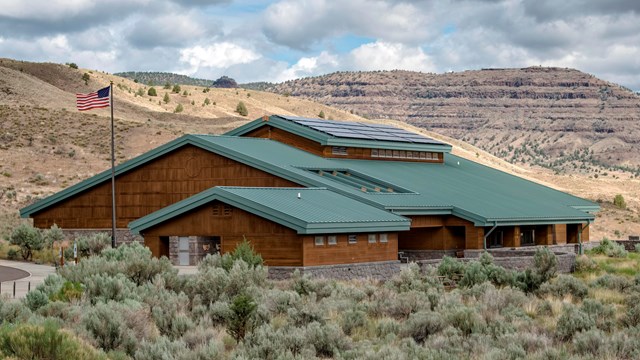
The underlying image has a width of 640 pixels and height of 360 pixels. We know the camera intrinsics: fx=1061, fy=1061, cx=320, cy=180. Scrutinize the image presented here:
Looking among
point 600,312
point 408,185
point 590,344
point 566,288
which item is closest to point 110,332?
point 590,344

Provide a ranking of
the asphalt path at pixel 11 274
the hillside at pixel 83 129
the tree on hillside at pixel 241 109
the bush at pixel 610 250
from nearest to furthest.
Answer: the asphalt path at pixel 11 274
the bush at pixel 610 250
the hillside at pixel 83 129
the tree on hillside at pixel 241 109

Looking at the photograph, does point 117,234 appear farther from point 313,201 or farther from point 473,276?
point 473,276

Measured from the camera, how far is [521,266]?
48156mm

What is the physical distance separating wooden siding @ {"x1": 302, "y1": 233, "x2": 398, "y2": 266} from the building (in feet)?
0.16

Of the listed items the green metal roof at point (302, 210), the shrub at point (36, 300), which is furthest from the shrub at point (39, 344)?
the green metal roof at point (302, 210)

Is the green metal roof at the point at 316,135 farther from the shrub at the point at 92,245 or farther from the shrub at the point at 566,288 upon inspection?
the shrub at the point at 566,288

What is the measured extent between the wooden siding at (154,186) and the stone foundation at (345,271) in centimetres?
725

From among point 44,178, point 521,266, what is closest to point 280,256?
point 521,266

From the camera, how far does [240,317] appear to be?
24844mm

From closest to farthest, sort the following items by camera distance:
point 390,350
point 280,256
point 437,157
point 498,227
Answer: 1. point 390,350
2. point 280,256
3. point 498,227
4. point 437,157

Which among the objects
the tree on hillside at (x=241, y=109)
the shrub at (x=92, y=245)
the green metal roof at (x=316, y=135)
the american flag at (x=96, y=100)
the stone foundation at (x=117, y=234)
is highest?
the tree on hillside at (x=241, y=109)

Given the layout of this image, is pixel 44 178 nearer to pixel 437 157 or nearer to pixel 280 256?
pixel 437 157

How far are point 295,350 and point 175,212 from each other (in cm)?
2470

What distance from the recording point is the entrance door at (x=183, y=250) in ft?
152
